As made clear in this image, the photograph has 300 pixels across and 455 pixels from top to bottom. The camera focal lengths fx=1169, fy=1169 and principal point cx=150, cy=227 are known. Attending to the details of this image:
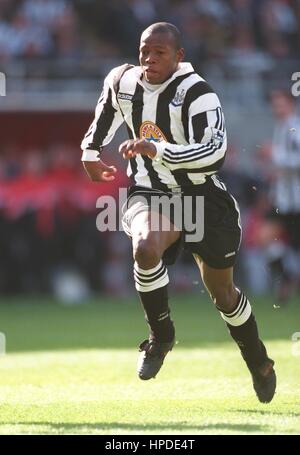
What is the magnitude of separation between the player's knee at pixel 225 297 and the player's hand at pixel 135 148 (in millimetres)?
981

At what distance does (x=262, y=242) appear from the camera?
51.0 feet

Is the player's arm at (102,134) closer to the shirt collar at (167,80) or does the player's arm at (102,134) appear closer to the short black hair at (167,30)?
the shirt collar at (167,80)

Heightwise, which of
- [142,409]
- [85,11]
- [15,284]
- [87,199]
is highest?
[85,11]

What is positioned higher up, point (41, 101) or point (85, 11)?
point (85, 11)

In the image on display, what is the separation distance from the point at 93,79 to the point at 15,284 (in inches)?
127

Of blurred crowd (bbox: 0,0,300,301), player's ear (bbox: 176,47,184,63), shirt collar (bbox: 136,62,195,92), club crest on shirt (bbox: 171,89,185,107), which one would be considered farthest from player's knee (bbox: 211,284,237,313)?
blurred crowd (bbox: 0,0,300,301)

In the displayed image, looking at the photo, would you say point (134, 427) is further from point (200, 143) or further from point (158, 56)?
point (158, 56)

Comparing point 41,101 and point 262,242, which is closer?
point 262,242

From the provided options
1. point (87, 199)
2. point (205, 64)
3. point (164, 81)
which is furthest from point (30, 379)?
point (205, 64)

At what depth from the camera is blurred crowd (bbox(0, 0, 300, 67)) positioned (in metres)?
17.2

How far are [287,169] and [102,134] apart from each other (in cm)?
699

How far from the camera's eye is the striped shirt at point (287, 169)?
13477 mm

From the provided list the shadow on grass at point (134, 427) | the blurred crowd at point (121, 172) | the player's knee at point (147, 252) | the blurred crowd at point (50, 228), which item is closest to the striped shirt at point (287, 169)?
the blurred crowd at point (121, 172)
